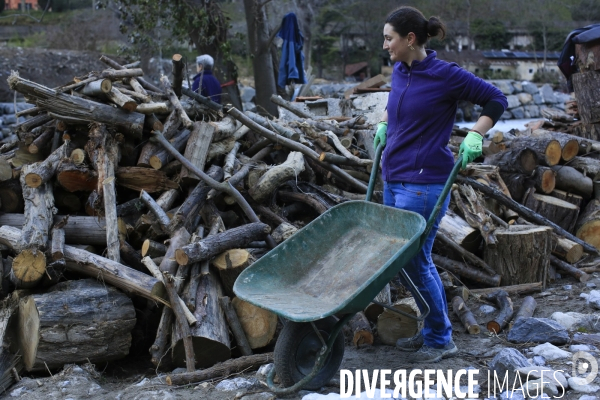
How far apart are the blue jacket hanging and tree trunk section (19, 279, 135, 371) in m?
7.75

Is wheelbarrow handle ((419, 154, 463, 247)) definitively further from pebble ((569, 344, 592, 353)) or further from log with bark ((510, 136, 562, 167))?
log with bark ((510, 136, 562, 167))

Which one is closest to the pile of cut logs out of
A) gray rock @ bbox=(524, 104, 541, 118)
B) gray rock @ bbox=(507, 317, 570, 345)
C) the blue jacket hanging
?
gray rock @ bbox=(507, 317, 570, 345)

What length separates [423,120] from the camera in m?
3.64

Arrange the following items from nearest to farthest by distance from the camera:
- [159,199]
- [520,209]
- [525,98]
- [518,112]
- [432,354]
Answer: [432,354] → [159,199] → [520,209] → [518,112] → [525,98]

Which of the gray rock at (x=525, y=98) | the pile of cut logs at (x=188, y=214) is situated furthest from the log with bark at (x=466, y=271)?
the gray rock at (x=525, y=98)

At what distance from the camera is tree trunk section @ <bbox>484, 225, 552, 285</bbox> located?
537cm

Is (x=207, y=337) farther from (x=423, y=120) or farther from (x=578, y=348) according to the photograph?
(x=578, y=348)

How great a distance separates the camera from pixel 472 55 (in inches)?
1195

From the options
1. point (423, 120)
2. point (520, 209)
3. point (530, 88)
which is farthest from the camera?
point (530, 88)

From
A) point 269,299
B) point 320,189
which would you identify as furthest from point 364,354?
point 320,189

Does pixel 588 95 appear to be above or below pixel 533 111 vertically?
above

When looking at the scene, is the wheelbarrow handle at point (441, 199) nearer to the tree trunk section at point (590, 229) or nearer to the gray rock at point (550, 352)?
the gray rock at point (550, 352)

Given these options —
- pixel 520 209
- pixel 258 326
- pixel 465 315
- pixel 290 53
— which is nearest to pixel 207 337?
pixel 258 326

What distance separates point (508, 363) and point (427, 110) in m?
1.48
